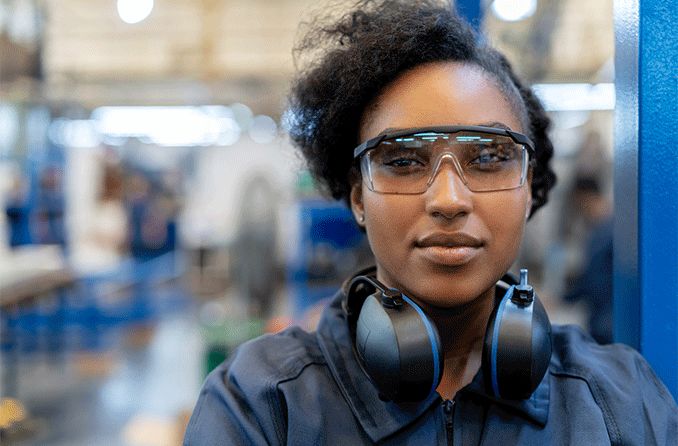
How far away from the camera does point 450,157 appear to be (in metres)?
1.08

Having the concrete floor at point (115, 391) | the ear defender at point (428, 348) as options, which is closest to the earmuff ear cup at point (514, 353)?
the ear defender at point (428, 348)

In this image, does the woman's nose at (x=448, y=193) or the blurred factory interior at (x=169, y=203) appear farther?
the blurred factory interior at (x=169, y=203)

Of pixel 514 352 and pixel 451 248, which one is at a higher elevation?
pixel 451 248

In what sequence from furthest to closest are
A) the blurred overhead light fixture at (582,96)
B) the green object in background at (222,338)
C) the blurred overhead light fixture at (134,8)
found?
the blurred overhead light fixture at (582,96) < the blurred overhead light fixture at (134,8) < the green object in background at (222,338)

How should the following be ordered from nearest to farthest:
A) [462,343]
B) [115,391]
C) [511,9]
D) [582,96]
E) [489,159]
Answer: [489,159]
[462,343]
[511,9]
[115,391]
[582,96]

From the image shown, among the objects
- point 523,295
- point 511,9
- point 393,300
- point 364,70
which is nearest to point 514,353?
point 523,295

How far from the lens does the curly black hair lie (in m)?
1.18

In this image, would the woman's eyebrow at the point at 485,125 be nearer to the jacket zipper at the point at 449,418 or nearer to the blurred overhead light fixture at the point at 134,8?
the jacket zipper at the point at 449,418

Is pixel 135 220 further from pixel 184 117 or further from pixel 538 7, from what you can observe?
pixel 538 7

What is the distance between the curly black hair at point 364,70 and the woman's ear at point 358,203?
33 millimetres

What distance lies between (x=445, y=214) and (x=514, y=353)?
24cm

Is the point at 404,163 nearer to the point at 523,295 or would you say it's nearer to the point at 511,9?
the point at 523,295

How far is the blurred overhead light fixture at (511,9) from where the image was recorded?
451cm

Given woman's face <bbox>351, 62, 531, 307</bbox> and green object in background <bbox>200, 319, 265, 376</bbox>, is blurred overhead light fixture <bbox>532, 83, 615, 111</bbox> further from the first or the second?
woman's face <bbox>351, 62, 531, 307</bbox>
